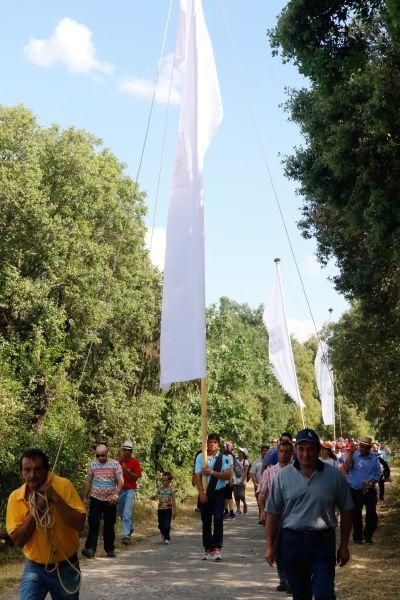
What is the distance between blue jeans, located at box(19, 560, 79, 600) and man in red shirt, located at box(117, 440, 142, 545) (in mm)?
9350

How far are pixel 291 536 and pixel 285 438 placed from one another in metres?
3.89

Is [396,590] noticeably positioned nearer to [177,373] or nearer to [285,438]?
[285,438]

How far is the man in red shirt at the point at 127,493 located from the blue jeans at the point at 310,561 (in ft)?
30.1

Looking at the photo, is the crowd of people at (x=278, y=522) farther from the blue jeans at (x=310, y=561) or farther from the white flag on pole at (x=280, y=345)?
the white flag on pole at (x=280, y=345)

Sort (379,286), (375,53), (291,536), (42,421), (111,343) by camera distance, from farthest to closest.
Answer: (111,343)
(42,421)
(379,286)
(375,53)
(291,536)

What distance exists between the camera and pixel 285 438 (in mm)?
10164

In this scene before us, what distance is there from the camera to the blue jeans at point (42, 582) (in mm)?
5844

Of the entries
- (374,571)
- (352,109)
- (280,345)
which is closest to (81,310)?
(280,345)

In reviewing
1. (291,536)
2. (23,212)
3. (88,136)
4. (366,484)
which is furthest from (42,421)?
(291,536)

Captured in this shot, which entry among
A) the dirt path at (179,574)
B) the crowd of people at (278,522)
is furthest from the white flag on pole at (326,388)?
the crowd of people at (278,522)

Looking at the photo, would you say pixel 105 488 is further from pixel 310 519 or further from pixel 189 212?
pixel 310 519

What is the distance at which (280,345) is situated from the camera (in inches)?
794

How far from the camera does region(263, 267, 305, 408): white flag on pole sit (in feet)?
65.0

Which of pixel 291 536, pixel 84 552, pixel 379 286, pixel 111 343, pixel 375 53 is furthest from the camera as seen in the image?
pixel 111 343
